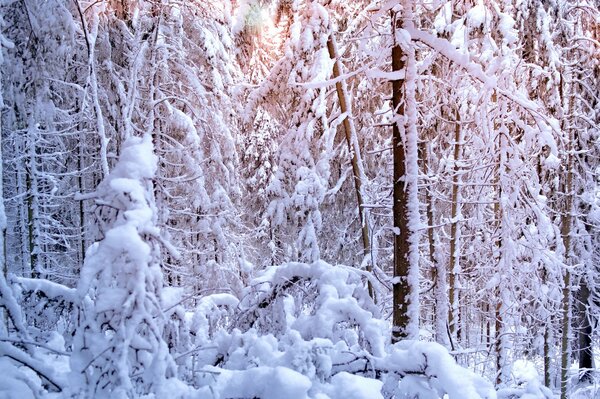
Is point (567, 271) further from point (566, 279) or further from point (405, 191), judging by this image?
point (405, 191)

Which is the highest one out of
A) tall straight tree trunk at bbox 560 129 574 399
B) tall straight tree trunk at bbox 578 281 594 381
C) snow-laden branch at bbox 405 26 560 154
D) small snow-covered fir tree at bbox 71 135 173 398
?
snow-laden branch at bbox 405 26 560 154

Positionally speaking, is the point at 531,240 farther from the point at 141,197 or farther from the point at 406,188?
the point at 141,197

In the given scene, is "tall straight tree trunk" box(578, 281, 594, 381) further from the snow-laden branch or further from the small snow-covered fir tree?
the small snow-covered fir tree

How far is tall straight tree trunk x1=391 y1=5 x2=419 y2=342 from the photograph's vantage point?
6062mm

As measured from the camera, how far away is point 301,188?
12.6 meters

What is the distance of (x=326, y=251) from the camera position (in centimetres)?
2048

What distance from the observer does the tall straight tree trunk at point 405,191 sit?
6062mm

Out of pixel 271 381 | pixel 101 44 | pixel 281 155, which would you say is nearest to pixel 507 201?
pixel 281 155

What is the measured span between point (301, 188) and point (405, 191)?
656cm

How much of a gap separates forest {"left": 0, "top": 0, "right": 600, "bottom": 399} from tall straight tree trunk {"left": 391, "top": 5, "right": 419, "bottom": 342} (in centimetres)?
3

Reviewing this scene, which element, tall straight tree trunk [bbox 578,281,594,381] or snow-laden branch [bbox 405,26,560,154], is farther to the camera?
tall straight tree trunk [bbox 578,281,594,381]

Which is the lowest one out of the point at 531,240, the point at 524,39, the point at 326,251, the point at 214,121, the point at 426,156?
the point at 326,251

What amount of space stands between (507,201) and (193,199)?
787cm

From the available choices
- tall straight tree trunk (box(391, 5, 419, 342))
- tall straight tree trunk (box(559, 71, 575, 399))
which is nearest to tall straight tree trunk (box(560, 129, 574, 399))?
tall straight tree trunk (box(559, 71, 575, 399))
